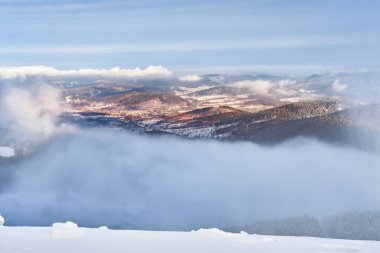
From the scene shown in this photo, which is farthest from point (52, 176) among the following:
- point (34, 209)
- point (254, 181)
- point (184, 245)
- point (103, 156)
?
point (184, 245)

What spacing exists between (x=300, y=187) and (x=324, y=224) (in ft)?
55.8

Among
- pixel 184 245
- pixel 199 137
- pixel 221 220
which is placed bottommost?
pixel 221 220

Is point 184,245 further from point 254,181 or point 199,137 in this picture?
point 254,181

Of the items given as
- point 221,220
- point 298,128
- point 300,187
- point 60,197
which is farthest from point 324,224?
point 60,197

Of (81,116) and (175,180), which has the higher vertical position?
(81,116)

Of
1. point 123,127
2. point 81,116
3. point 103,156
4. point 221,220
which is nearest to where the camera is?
point 81,116

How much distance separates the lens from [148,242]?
1117 cm

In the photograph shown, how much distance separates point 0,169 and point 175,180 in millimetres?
13973

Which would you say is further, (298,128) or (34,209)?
(34,209)

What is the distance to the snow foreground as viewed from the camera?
10.2 m

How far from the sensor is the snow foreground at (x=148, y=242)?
10.2 m

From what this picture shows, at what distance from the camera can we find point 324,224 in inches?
1086

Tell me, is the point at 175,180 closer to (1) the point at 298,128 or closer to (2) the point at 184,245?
(1) the point at 298,128

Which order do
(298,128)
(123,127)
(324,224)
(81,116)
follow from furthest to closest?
1. (298,128)
2. (123,127)
3. (81,116)
4. (324,224)
